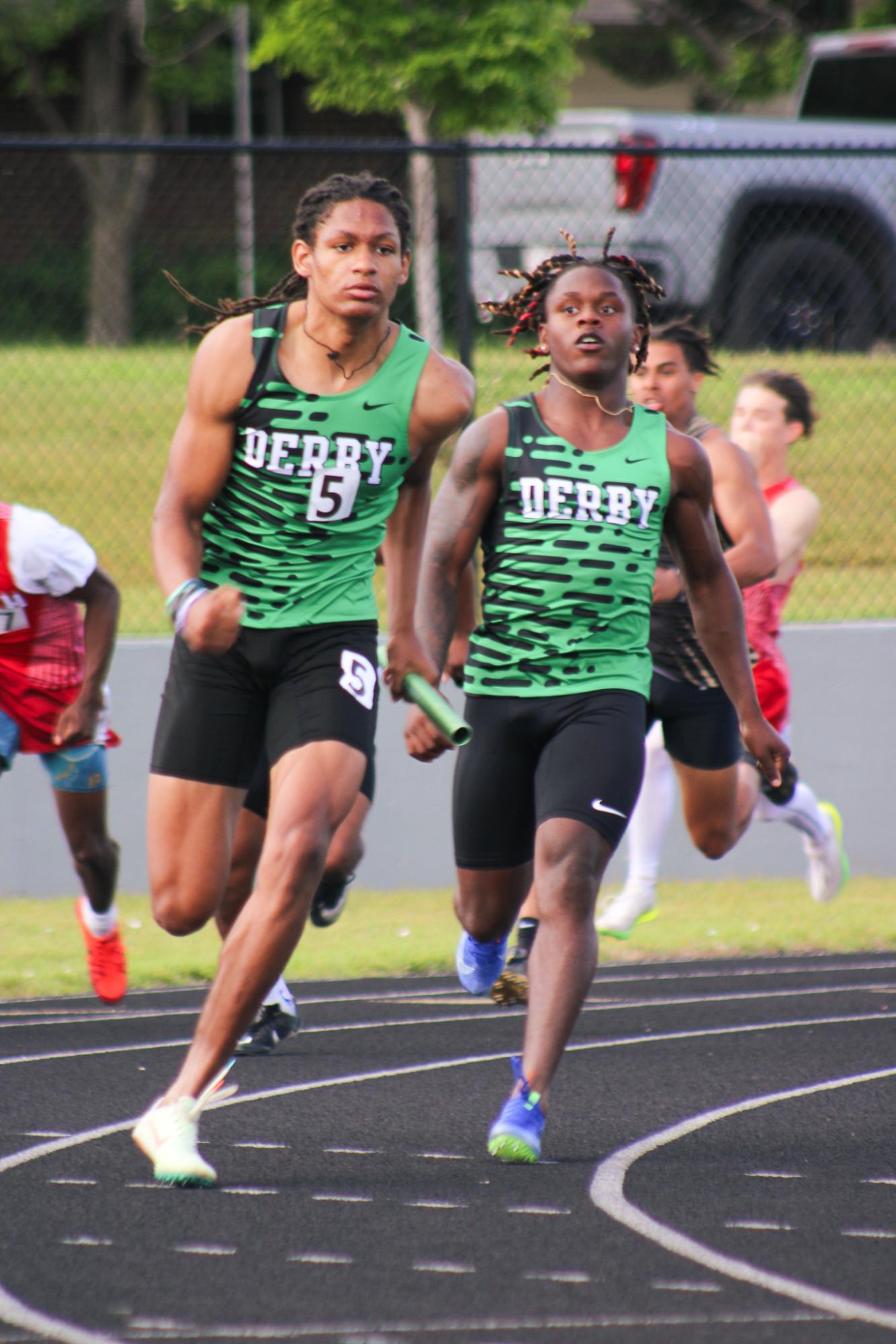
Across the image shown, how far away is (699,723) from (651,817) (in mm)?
1426

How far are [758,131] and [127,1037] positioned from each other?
10.5m

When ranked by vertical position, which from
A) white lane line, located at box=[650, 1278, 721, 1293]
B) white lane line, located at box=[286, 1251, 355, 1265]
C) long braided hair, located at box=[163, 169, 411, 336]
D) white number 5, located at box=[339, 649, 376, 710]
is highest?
long braided hair, located at box=[163, 169, 411, 336]

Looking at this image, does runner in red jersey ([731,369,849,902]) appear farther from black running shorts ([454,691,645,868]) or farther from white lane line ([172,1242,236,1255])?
white lane line ([172,1242,236,1255])

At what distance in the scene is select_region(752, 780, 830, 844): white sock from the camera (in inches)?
352

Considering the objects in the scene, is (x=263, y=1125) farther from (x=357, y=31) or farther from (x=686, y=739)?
(x=357, y=31)

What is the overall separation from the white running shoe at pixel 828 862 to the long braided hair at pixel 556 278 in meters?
3.58

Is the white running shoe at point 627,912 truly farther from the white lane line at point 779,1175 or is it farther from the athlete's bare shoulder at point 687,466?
the white lane line at point 779,1175

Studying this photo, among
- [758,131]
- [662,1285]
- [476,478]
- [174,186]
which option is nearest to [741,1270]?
[662,1285]

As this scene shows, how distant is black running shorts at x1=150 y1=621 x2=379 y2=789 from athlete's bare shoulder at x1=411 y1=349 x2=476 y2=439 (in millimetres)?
491

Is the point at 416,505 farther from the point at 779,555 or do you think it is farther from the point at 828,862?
the point at 828,862

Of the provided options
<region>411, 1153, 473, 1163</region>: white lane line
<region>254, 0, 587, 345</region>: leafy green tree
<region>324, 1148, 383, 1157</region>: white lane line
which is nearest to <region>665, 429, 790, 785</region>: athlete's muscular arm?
<region>411, 1153, 473, 1163</region>: white lane line

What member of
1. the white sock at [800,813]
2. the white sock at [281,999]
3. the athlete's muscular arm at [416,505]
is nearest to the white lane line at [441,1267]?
the athlete's muscular arm at [416,505]

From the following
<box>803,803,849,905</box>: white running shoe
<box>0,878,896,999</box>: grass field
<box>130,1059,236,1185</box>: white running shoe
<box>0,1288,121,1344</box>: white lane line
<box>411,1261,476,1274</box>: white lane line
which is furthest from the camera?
<box>803,803,849,905</box>: white running shoe

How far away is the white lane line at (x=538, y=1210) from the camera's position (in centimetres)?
461
